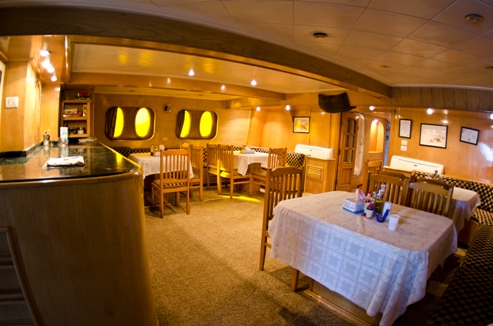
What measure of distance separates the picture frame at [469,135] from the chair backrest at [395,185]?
2611 millimetres

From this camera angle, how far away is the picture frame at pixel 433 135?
5086mm

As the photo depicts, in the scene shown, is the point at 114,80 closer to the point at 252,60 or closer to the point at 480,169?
the point at 252,60

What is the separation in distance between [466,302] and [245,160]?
4.40 metres

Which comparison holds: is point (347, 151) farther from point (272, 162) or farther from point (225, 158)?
point (225, 158)

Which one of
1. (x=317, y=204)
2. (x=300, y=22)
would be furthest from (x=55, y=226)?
(x=300, y=22)

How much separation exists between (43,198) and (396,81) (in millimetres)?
4413

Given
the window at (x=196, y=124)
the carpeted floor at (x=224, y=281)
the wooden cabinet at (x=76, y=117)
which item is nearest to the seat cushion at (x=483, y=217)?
the carpeted floor at (x=224, y=281)

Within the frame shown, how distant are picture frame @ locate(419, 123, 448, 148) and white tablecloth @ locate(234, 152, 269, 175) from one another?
3.15m

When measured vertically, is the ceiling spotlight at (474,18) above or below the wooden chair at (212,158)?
above

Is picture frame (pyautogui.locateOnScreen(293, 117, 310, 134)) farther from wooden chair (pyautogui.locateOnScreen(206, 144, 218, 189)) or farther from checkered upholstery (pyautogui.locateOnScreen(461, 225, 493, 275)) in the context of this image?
checkered upholstery (pyautogui.locateOnScreen(461, 225, 493, 275))

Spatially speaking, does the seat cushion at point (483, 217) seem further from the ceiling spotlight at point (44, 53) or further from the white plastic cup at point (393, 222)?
the ceiling spotlight at point (44, 53)

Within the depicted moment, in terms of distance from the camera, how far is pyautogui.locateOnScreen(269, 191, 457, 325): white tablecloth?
1641 mm

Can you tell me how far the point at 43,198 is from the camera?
57.1 inches

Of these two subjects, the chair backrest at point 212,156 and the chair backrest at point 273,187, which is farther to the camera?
the chair backrest at point 212,156
